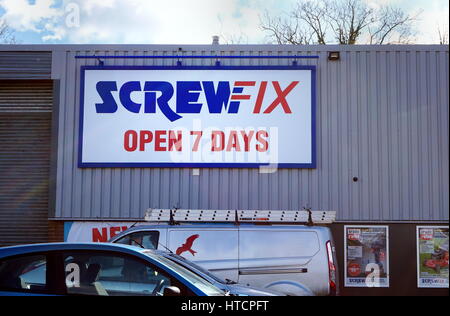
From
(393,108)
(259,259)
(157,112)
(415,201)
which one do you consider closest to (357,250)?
(415,201)

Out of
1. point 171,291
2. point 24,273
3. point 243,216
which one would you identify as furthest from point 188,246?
point 171,291

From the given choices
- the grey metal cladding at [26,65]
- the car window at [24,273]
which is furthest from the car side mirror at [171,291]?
the grey metal cladding at [26,65]

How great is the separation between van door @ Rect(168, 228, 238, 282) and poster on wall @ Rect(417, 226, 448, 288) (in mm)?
5897

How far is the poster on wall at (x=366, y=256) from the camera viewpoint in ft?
47.0

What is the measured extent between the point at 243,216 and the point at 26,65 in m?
7.70

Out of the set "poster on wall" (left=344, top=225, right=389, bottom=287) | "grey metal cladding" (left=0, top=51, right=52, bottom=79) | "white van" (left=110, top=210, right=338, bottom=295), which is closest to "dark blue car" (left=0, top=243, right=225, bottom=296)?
"white van" (left=110, top=210, right=338, bottom=295)

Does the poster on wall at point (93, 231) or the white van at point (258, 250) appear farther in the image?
the poster on wall at point (93, 231)

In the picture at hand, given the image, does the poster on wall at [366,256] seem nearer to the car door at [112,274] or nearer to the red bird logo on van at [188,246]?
the red bird logo on van at [188,246]

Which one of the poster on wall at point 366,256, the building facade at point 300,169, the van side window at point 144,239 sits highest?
the building facade at point 300,169

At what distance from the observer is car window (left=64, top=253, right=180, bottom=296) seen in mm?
6438

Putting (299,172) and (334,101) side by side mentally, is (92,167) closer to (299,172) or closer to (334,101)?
(299,172)

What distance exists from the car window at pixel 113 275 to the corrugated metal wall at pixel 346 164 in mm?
8292

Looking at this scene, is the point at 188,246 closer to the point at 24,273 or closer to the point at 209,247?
the point at 209,247

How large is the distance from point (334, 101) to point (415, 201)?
314cm
